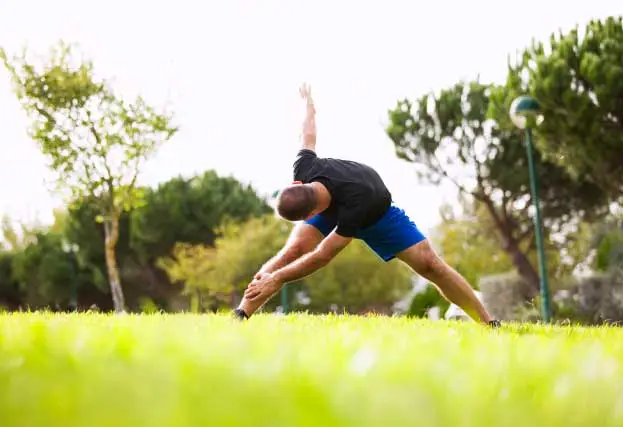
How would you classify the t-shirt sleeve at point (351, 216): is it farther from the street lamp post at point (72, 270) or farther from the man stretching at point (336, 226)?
the street lamp post at point (72, 270)

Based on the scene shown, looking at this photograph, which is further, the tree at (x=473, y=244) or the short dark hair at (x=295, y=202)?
the tree at (x=473, y=244)

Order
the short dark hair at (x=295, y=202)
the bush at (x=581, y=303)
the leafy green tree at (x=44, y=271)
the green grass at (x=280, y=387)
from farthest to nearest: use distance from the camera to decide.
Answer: the leafy green tree at (x=44, y=271), the bush at (x=581, y=303), the short dark hair at (x=295, y=202), the green grass at (x=280, y=387)

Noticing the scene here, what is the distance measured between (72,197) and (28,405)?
84.5 feet

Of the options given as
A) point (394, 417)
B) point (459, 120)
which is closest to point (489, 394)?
point (394, 417)

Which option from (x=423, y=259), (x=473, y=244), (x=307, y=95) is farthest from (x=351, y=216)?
(x=473, y=244)

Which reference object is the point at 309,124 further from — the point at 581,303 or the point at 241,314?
the point at 581,303

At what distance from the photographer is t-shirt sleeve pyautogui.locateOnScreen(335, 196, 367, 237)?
5.44 metres

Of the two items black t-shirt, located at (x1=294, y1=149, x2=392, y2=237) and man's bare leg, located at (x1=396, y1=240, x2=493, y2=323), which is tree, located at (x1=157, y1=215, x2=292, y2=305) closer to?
man's bare leg, located at (x1=396, y1=240, x2=493, y2=323)

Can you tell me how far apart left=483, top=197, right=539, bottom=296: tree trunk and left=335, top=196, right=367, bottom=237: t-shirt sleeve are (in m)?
24.7

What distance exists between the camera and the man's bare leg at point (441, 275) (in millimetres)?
6105

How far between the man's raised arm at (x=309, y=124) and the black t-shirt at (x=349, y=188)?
0.65 ft

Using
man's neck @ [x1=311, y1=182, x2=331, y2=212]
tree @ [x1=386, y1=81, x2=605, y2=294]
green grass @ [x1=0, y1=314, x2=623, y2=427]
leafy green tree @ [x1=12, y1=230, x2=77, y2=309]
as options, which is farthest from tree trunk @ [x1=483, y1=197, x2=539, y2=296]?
leafy green tree @ [x1=12, y1=230, x2=77, y2=309]

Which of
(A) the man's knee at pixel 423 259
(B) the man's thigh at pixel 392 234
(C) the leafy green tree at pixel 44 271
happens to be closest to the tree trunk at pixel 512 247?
(A) the man's knee at pixel 423 259

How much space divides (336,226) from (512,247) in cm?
2629
